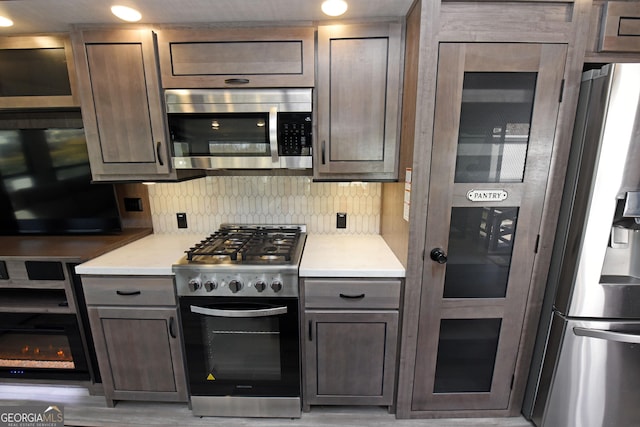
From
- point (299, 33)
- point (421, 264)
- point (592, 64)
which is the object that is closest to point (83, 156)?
point (299, 33)

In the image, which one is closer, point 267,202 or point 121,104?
point 121,104

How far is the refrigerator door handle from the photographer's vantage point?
1.28 m

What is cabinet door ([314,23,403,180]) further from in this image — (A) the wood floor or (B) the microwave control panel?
(A) the wood floor

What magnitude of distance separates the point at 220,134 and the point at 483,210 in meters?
1.51

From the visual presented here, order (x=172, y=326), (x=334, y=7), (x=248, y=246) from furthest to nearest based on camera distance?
(x=248, y=246) < (x=172, y=326) < (x=334, y=7)

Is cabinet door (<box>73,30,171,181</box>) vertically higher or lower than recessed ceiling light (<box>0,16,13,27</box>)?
lower

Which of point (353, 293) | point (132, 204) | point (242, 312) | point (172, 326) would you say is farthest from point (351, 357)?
point (132, 204)

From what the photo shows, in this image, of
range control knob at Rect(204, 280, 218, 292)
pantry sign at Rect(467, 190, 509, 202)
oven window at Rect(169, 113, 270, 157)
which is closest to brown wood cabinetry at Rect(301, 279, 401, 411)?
range control knob at Rect(204, 280, 218, 292)

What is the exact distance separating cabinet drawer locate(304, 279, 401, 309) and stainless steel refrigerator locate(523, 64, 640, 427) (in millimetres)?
832

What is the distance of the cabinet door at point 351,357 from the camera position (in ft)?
4.93

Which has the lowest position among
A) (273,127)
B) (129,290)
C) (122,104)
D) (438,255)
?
(129,290)

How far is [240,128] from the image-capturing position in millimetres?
1595

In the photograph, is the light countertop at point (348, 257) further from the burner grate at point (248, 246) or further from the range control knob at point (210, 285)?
the range control knob at point (210, 285)

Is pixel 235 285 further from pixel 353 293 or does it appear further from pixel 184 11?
pixel 184 11
